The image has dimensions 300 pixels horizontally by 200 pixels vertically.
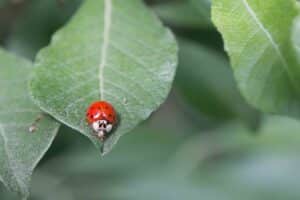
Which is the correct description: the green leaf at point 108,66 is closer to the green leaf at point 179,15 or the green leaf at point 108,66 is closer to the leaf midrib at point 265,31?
the leaf midrib at point 265,31

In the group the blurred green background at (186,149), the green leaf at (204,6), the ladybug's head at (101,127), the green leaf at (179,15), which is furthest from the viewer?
the blurred green background at (186,149)

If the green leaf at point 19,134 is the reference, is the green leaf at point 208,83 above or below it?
below

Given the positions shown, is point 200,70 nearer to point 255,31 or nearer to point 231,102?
point 231,102

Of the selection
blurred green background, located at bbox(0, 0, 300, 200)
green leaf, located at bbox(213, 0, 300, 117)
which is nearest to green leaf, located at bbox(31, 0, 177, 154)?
green leaf, located at bbox(213, 0, 300, 117)

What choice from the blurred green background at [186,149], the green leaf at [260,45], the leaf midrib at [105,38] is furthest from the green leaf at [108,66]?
the blurred green background at [186,149]

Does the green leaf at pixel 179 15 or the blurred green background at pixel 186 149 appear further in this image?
the blurred green background at pixel 186 149

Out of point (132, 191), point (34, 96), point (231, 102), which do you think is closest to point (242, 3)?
point (34, 96)

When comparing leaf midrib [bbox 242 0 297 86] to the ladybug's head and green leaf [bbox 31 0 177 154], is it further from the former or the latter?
the ladybug's head

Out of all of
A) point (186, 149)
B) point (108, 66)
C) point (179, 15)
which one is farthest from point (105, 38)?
point (186, 149)
